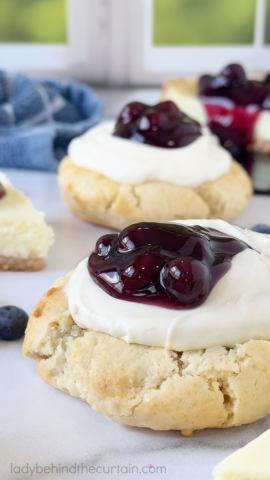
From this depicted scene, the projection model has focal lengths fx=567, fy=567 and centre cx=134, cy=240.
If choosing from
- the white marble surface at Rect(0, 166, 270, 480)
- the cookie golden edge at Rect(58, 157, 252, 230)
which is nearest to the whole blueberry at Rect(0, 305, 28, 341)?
the white marble surface at Rect(0, 166, 270, 480)

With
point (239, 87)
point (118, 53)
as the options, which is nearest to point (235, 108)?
point (239, 87)

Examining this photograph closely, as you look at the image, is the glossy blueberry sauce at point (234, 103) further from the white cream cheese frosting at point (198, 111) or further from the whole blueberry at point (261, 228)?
the whole blueberry at point (261, 228)

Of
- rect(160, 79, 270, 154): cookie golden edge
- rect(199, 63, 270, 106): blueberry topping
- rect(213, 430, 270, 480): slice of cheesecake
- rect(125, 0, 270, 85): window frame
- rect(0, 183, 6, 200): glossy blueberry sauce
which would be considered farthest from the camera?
rect(125, 0, 270, 85): window frame

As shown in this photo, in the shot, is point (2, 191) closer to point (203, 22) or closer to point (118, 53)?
point (118, 53)

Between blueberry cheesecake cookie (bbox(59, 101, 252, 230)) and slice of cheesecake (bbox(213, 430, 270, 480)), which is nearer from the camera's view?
slice of cheesecake (bbox(213, 430, 270, 480))

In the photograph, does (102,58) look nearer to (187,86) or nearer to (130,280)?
(187,86)

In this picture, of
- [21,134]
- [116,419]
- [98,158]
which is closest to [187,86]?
[21,134]

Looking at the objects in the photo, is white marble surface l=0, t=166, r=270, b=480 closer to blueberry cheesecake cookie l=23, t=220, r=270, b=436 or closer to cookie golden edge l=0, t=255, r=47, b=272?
blueberry cheesecake cookie l=23, t=220, r=270, b=436
